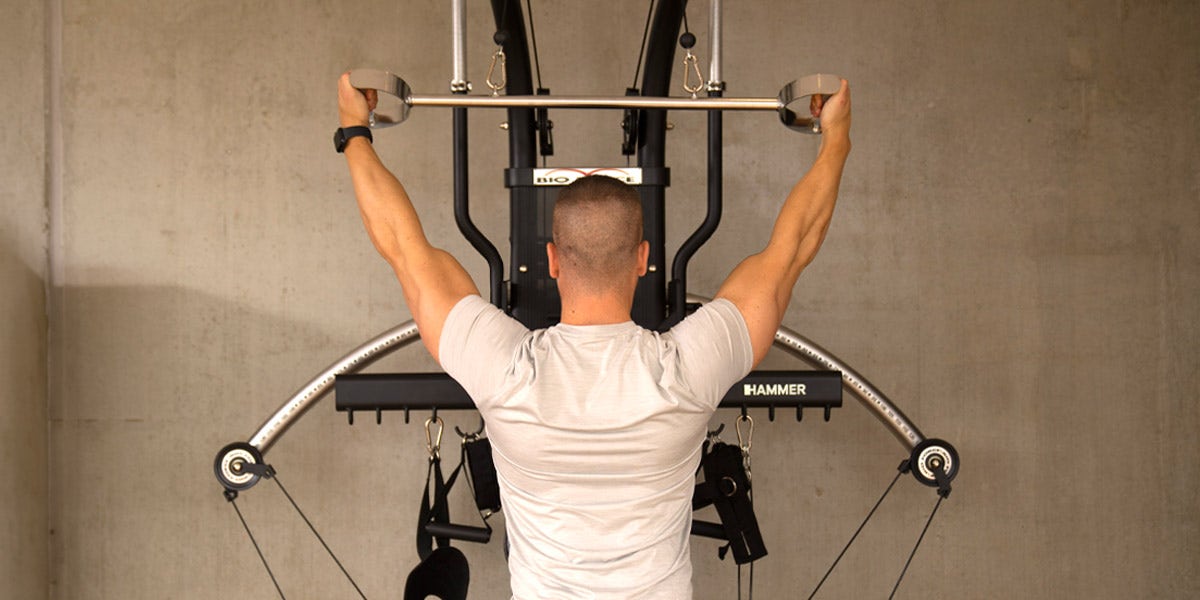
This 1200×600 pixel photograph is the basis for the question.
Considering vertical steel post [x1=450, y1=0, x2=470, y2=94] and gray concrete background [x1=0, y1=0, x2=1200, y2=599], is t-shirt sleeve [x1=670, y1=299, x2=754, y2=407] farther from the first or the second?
gray concrete background [x1=0, y1=0, x2=1200, y2=599]

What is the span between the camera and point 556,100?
5.60 feet

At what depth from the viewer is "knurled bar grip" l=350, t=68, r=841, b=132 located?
1681mm

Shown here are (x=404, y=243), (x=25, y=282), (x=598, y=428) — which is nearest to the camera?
(x=598, y=428)

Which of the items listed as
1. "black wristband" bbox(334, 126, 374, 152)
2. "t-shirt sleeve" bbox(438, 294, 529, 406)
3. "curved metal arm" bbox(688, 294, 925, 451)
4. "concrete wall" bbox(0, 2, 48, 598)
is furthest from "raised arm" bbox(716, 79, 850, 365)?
"concrete wall" bbox(0, 2, 48, 598)

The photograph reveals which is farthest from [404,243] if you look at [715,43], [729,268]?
Result: [729,268]

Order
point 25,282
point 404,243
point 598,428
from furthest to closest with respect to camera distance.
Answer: point 25,282, point 404,243, point 598,428

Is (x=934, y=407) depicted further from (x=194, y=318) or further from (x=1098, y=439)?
(x=194, y=318)

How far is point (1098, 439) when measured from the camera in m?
3.03

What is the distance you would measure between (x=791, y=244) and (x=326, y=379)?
121cm

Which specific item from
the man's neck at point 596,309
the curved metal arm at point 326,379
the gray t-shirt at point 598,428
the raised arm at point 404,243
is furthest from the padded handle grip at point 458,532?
the man's neck at point 596,309

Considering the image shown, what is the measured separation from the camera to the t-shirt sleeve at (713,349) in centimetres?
148

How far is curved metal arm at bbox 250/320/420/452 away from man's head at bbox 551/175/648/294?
31.7 inches

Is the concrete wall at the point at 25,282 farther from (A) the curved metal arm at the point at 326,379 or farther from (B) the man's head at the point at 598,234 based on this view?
(B) the man's head at the point at 598,234

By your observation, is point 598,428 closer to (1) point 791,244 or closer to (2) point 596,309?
(2) point 596,309
